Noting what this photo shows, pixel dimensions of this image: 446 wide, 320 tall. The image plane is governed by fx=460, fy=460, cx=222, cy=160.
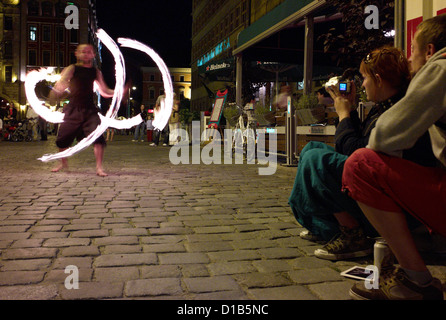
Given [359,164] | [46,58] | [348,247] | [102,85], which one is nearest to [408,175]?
[359,164]

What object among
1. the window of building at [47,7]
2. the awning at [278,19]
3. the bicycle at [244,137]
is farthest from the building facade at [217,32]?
the window of building at [47,7]

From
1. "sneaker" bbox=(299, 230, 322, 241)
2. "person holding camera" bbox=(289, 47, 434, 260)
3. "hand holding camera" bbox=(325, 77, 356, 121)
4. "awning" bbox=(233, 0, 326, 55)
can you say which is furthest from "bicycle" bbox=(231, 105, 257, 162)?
"hand holding camera" bbox=(325, 77, 356, 121)

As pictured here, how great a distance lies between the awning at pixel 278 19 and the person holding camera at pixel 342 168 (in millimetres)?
7414

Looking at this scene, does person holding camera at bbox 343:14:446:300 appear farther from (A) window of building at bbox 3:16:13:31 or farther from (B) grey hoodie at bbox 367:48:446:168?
(A) window of building at bbox 3:16:13:31

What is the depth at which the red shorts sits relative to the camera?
222 cm

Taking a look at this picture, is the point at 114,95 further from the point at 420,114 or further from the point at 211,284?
the point at 420,114

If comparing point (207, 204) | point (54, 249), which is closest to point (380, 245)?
point (54, 249)

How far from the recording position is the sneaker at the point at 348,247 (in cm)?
325

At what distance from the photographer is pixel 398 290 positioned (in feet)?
7.70

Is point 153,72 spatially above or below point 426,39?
above

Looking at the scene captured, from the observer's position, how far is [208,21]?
5344cm

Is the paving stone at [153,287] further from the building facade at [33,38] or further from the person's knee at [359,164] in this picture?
the building facade at [33,38]
